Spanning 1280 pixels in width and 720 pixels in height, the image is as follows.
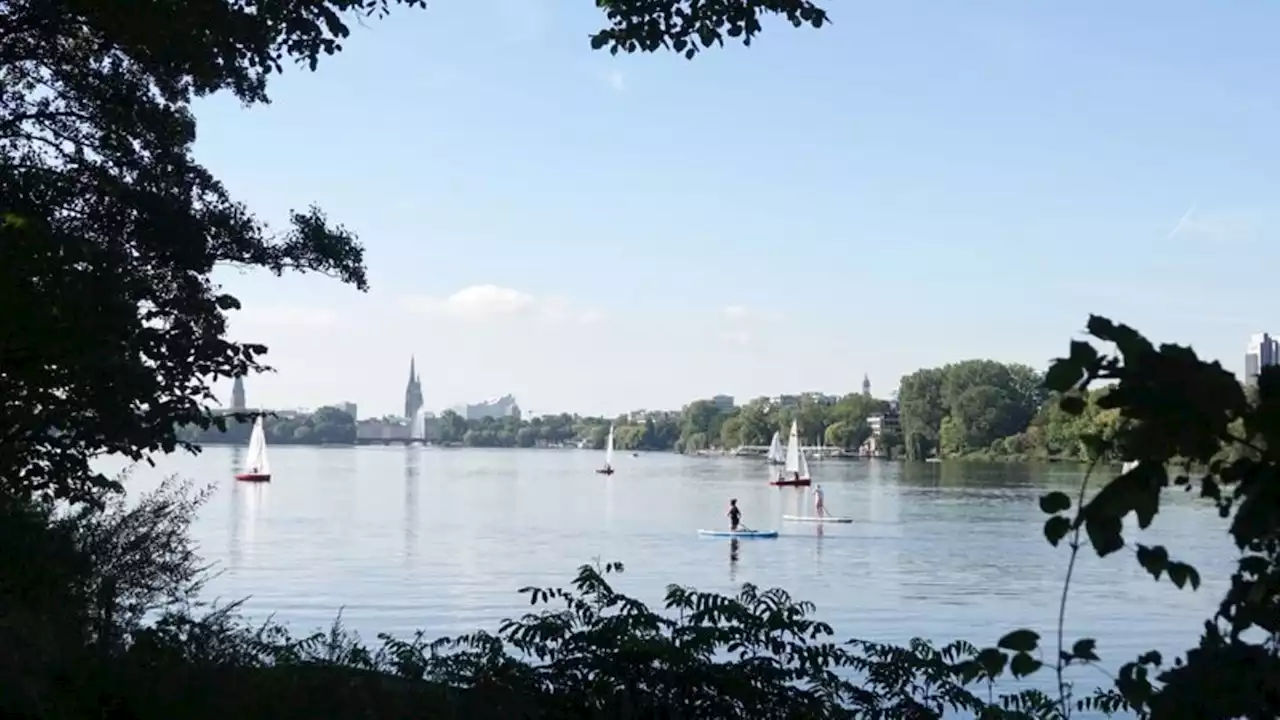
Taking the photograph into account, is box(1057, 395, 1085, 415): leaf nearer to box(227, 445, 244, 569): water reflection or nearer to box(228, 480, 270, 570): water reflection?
box(228, 480, 270, 570): water reflection

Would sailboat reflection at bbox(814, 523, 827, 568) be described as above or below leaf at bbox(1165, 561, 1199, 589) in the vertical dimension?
below

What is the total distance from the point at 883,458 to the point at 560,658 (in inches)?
6201

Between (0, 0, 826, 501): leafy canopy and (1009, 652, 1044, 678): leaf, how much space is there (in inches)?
208

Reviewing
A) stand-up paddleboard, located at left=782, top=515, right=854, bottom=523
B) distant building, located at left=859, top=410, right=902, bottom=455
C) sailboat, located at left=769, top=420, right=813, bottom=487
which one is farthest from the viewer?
distant building, located at left=859, top=410, right=902, bottom=455

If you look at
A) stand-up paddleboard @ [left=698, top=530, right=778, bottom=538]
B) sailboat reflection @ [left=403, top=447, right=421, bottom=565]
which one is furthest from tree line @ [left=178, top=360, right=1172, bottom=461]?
stand-up paddleboard @ [left=698, top=530, right=778, bottom=538]

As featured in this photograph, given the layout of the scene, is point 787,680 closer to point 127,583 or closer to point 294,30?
point 294,30

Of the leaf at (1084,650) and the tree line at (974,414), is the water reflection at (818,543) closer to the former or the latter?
the leaf at (1084,650)

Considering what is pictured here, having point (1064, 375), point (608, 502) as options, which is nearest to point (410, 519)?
point (608, 502)

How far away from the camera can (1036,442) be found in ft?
406

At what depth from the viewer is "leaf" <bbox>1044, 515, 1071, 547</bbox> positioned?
229cm

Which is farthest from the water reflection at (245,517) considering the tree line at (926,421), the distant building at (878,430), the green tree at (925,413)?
the distant building at (878,430)

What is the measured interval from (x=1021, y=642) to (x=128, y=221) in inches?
322

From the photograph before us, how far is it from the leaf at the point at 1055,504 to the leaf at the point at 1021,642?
202 millimetres

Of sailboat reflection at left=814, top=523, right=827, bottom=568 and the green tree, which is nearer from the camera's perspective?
sailboat reflection at left=814, top=523, right=827, bottom=568
